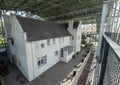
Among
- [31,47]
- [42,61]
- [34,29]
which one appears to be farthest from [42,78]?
[34,29]

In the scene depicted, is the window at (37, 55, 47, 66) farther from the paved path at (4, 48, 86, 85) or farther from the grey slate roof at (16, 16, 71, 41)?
the grey slate roof at (16, 16, 71, 41)

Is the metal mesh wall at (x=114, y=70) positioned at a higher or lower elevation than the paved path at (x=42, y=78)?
higher


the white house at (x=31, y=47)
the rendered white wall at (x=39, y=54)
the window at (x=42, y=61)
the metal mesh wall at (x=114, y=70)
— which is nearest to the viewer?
the metal mesh wall at (x=114, y=70)

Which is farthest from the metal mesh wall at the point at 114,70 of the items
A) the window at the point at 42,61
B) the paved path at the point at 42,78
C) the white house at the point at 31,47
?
the window at the point at 42,61

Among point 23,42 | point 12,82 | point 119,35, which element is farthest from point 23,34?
point 119,35

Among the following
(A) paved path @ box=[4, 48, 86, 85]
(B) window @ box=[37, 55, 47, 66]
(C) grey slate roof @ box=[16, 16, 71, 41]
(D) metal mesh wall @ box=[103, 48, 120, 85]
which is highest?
(C) grey slate roof @ box=[16, 16, 71, 41]

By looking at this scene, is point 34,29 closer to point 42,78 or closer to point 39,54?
point 39,54

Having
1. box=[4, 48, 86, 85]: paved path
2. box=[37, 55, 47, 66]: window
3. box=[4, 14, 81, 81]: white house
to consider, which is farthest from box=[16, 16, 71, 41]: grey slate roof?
box=[4, 48, 86, 85]: paved path

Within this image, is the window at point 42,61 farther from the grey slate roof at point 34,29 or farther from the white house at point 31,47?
the grey slate roof at point 34,29

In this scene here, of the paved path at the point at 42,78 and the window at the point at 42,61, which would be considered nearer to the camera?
the paved path at the point at 42,78

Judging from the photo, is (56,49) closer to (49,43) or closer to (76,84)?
(49,43)

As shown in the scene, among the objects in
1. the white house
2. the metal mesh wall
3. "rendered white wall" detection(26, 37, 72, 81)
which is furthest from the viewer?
"rendered white wall" detection(26, 37, 72, 81)

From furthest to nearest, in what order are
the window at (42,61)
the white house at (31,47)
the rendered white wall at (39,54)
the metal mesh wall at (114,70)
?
the window at (42,61) < the rendered white wall at (39,54) < the white house at (31,47) < the metal mesh wall at (114,70)

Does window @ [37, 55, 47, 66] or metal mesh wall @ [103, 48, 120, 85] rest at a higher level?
metal mesh wall @ [103, 48, 120, 85]
